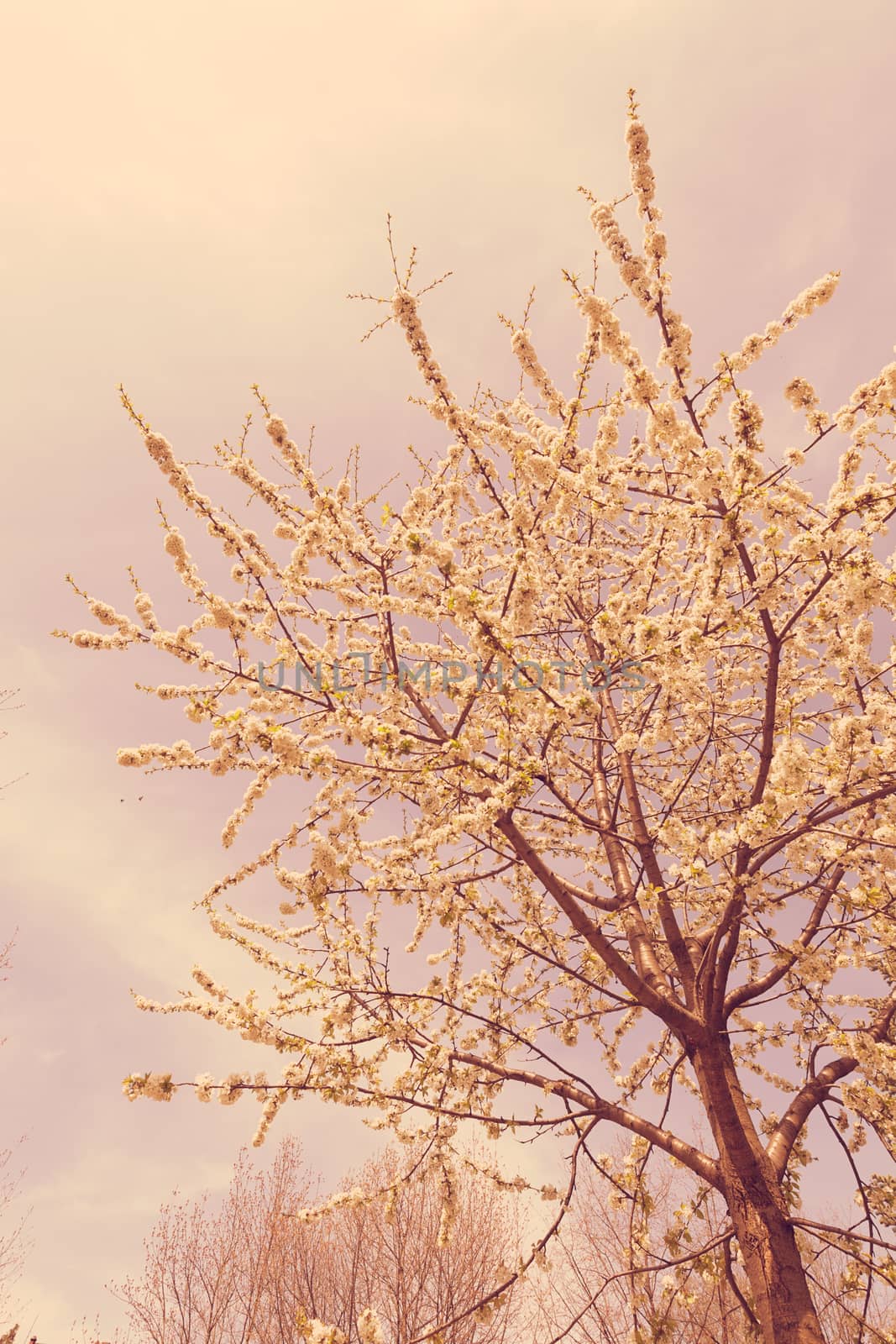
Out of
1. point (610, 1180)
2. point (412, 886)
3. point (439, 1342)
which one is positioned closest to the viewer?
point (439, 1342)

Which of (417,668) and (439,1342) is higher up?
(417,668)

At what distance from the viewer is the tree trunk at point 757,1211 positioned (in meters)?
3.72

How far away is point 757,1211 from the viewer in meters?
4.04

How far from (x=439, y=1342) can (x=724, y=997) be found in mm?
2859

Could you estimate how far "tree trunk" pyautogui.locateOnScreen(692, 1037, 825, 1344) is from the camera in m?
3.72

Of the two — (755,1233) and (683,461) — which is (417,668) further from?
(755,1233)

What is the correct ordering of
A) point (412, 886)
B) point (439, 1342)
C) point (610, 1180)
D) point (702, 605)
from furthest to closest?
point (610, 1180), point (412, 886), point (439, 1342), point (702, 605)

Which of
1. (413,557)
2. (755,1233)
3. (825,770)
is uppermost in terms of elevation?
(413,557)

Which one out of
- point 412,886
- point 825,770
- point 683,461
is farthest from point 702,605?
point 412,886

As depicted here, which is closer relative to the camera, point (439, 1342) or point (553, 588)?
point (439, 1342)

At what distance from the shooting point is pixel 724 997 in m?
4.94

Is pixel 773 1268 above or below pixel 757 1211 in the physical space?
A: below

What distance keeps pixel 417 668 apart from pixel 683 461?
234 cm

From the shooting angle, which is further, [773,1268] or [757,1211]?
[757,1211]
